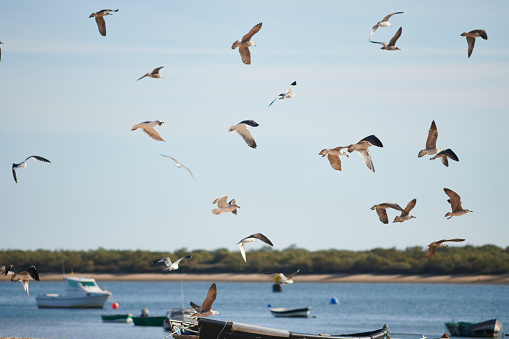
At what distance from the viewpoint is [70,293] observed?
66625 mm

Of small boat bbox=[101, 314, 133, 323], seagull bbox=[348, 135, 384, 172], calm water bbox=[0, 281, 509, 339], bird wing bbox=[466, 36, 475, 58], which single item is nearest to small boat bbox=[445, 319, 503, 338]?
calm water bbox=[0, 281, 509, 339]

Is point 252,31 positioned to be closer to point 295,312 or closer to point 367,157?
point 367,157

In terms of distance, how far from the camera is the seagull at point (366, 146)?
56.0 feet

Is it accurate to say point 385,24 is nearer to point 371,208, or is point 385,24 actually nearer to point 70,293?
point 371,208

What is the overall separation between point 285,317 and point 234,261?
69581 millimetres

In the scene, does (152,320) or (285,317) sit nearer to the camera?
(152,320)

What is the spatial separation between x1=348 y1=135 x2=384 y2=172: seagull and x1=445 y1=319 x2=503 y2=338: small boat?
2923 cm

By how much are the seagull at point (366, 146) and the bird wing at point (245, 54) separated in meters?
2.66

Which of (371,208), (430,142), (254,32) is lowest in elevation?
(371,208)

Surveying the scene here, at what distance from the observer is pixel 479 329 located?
1737 inches

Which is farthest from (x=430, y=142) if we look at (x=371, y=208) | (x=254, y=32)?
(x=254, y=32)

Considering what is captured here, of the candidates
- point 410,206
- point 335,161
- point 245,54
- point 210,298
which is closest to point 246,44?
point 245,54

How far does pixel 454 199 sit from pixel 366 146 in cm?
205

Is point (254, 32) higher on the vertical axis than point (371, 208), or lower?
higher
